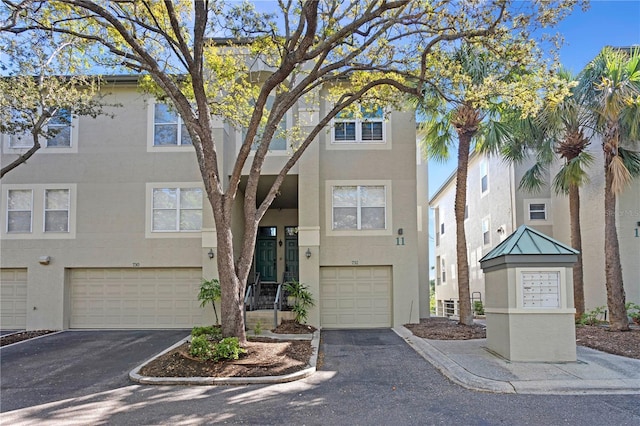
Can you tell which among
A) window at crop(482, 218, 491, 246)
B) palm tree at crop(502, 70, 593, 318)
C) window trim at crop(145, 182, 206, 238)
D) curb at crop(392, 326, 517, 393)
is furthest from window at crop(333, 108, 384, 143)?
window at crop(482, 218, 491, 246)

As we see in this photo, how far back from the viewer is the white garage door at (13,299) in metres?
15.6

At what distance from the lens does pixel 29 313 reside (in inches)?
607

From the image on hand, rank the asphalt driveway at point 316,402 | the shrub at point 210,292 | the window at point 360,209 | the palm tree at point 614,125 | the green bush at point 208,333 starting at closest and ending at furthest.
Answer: the asphalt driveway at point 316,402 → the green bush at point 208,333 → the palm tree at point 614,125 → the shrub at point 210,292 → the window at point 360,209

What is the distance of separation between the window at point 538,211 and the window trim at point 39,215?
16.3 m

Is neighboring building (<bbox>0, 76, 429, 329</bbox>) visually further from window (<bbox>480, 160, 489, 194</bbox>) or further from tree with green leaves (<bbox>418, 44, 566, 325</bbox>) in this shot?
window (<bbox>480, 160, 489, 194</bbox>)

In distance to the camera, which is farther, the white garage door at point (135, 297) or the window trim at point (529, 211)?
the window trim at point (529, 211)

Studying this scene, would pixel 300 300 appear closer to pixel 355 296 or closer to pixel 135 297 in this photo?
pixel 355 296

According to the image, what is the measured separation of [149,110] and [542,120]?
39.0 ft

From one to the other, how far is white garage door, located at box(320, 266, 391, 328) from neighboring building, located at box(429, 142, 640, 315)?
608cm

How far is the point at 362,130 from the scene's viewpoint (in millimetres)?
15953

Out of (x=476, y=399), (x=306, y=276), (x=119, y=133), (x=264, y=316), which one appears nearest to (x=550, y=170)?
(x=306, y=276)

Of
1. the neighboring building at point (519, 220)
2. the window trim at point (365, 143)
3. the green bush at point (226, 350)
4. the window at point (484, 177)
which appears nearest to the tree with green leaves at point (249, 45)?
the green bush at point (226, 350)

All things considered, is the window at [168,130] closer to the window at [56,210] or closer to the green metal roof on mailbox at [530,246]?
the window at [56,210]

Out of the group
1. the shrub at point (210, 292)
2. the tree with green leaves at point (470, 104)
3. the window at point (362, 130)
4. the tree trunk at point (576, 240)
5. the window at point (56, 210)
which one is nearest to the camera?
the tree with green leaves at point (470, 104)
